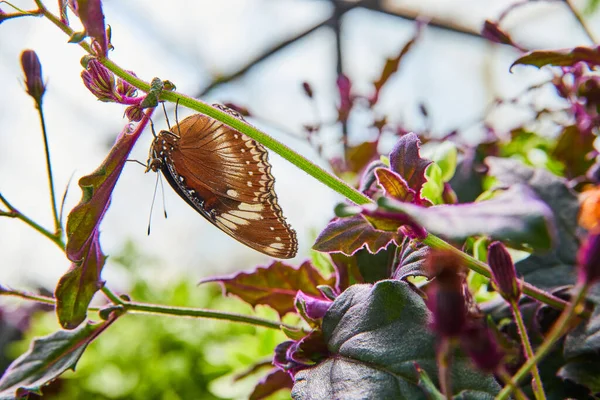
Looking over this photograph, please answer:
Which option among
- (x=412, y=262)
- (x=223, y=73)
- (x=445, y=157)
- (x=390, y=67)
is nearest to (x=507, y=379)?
(x=412, y=262)

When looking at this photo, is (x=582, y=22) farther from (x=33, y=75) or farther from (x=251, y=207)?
(x=33, y=75)

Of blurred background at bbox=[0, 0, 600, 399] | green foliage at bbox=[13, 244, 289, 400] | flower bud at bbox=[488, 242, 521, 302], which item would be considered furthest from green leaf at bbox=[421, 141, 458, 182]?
blurred background at bbox=[0, 0, 600, 399]

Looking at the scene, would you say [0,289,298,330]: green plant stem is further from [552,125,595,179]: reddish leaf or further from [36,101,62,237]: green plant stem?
[552,125,595,179]: reddish leaf

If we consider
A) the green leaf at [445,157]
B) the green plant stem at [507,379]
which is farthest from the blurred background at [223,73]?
the green plant stem at [507,379]

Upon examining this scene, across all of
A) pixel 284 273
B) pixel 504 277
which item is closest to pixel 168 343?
pixel 284 273

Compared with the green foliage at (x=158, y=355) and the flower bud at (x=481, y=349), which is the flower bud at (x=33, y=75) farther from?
the green foliage at (x=158, y=355)
